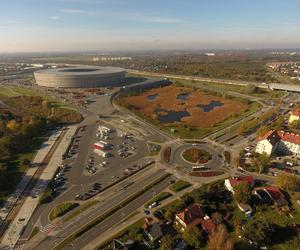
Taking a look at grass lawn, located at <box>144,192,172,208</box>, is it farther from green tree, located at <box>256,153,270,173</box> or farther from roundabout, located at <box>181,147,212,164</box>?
green tree, located at <box>256,153,270,173</box>

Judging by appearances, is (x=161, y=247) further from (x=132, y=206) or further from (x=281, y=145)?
(x=281, y=145)

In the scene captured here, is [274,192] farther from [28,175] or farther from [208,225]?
[28,175]

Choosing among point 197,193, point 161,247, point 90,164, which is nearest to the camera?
point 161,247

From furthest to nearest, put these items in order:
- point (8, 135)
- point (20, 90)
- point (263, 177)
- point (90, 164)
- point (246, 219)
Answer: point (20, 90), point (8, 135), point (90, 164), point (263, 177), point (246, 219)

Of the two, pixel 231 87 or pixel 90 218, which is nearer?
pixel 90 218

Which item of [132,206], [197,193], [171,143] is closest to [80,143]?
[171,143]

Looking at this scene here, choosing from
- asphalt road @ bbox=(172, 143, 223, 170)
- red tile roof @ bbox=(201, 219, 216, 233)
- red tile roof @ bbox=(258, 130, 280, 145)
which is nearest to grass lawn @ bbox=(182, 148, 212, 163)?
asphalt road @ bbox=(172, 143, 223, 170)

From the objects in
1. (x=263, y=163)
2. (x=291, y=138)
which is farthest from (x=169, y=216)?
(x=291, y=138)
